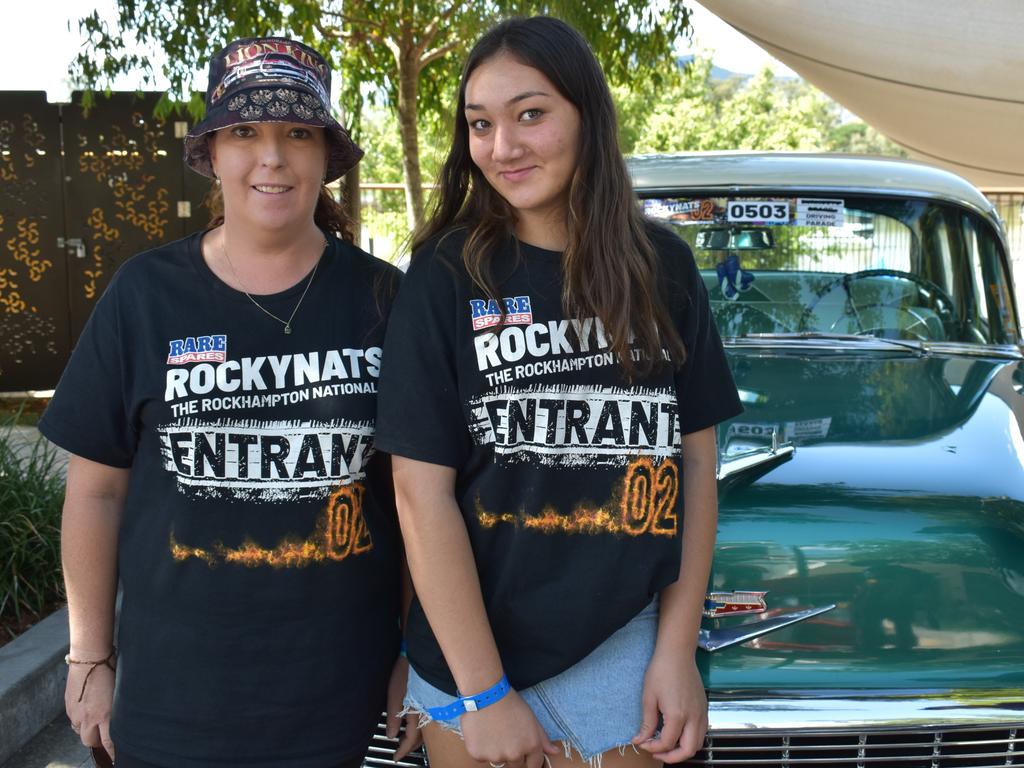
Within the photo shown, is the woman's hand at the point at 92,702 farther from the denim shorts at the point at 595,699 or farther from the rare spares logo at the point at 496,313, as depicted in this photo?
the rare spares logo at the point at 496,313

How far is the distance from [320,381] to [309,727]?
0.56 metres

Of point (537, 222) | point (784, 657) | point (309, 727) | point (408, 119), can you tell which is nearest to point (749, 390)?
point (784, 657)

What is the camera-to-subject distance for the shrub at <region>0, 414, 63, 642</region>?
416 cm

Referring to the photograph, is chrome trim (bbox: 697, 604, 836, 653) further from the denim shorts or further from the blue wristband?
the blue wristband

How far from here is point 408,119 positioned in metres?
8.90

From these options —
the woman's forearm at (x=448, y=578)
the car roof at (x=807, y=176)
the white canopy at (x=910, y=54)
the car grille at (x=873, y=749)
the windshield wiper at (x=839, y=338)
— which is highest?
the white canopy at (x=910, y=54)

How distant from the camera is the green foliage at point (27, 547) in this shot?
164 inches

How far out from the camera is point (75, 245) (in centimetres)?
906

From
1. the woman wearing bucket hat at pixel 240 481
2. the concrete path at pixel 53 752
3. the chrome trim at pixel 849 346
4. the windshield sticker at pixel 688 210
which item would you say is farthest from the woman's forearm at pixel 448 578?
the concrete path at pixel 53 752

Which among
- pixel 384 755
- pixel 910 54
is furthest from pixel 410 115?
pixel 384 755

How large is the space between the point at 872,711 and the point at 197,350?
4.61 feet

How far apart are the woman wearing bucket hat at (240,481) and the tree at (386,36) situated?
3.23m

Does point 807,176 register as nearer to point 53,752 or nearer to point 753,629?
point 753,629

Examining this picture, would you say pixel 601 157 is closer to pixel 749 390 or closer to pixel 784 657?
pixel 784 657
